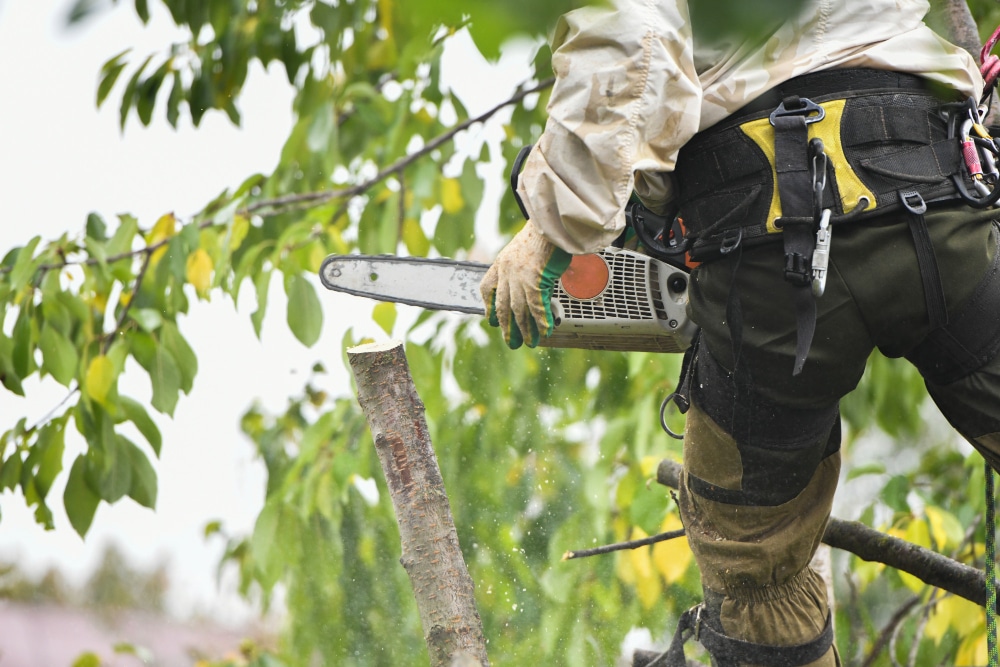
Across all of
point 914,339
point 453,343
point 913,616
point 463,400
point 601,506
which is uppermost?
point 914,339

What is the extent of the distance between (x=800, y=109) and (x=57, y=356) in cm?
193

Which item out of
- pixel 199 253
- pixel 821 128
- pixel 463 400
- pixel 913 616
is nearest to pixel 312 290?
pixel 199 253

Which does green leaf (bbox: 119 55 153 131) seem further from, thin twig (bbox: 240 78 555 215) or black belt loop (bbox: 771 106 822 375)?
black belt loop (bbox: 771 106 822 375)

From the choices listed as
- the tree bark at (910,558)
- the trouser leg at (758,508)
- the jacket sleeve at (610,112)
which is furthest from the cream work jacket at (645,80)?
the tree bark at (910,558)

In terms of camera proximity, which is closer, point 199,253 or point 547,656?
point 199,253

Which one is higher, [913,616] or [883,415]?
[883,415]

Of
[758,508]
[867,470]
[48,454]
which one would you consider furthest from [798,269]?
[48,454]

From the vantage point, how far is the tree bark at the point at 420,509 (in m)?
1.25

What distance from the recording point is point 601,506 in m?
2.77

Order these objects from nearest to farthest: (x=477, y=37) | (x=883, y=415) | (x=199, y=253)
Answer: (x=477, y=37) < (x=199, y=253) < (x=883, y=415)

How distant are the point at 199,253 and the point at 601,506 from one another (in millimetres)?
1253

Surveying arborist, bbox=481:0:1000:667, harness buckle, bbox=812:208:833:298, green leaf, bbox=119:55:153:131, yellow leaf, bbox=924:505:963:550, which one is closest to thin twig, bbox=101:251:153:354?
green leaf, bbox=119:55:153:131

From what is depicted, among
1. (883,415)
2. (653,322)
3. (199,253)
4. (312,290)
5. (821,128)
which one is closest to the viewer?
(821,128)

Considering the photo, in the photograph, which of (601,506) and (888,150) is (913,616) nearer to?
(601,506)
